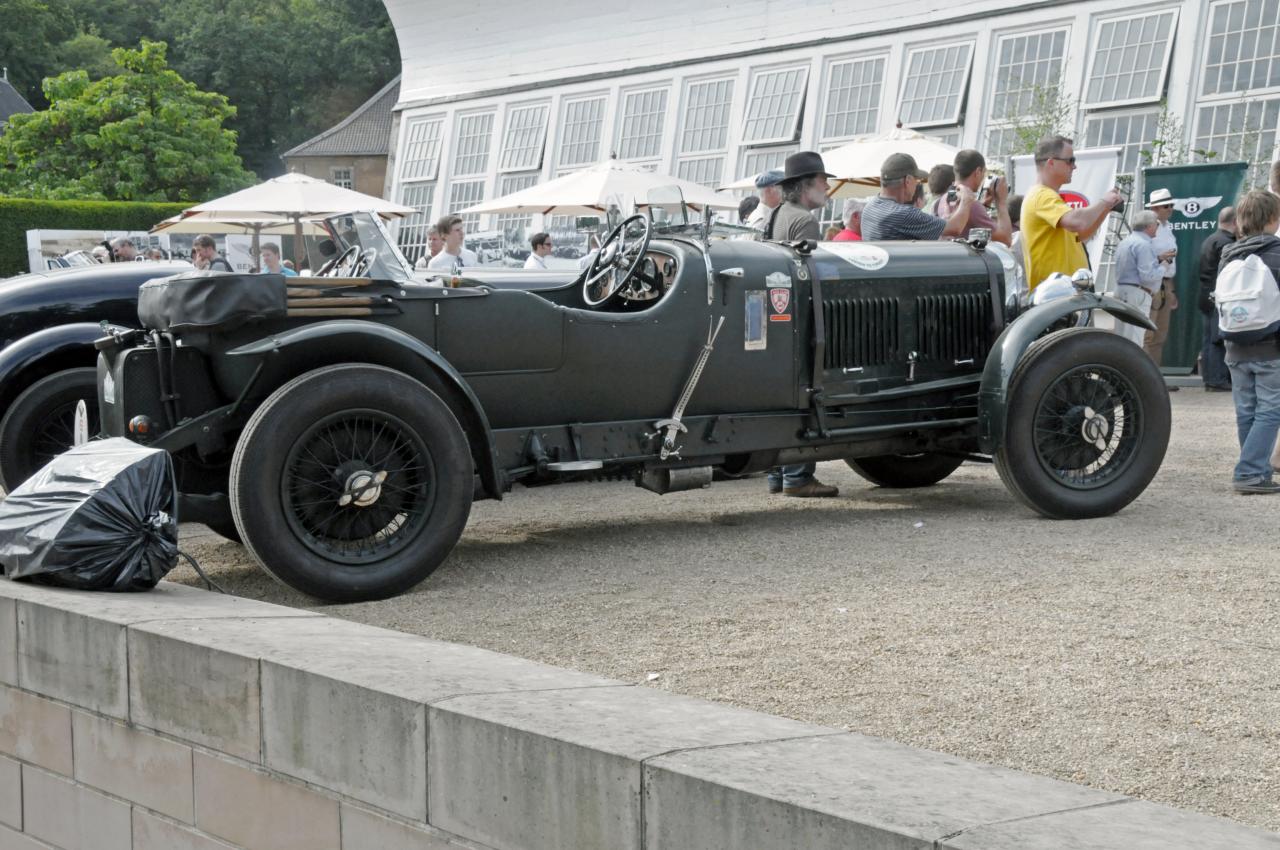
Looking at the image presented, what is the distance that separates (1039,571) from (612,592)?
1.67m

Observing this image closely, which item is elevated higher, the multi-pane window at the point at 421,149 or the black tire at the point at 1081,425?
the multi-pane window at the point at 421,149

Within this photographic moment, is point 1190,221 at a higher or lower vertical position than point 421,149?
lower

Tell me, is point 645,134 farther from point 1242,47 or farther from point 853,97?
point 1242,47

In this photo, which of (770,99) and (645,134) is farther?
(645,134)

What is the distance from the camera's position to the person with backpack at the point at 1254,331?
26.6ft

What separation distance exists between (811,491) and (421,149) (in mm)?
25024

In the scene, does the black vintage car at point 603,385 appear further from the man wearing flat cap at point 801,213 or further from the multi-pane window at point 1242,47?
the multi-pane window at point 1242,47

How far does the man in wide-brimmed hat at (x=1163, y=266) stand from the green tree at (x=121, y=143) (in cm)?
4488

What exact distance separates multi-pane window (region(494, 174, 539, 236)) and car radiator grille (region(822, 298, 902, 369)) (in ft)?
67.6

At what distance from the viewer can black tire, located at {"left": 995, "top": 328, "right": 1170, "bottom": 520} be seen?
7.28m

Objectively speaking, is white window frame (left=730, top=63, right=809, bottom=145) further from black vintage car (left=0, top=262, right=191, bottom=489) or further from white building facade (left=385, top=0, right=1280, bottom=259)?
black vintage car (left=0, top=262, right=191, bottom=489)

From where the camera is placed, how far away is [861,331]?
299 inches

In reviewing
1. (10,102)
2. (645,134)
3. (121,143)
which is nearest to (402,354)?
(645,134)

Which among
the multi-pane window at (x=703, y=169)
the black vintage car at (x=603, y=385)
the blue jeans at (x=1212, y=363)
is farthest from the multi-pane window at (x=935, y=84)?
the black vintage car at (x=603, y=385)
